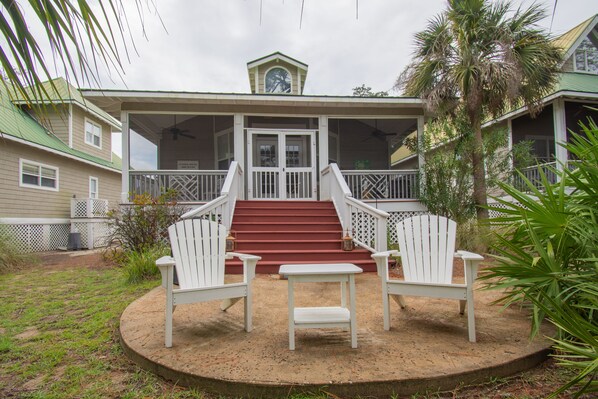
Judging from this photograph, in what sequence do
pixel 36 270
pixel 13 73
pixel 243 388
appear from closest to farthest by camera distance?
pixel 13 73 → pixel 243 388 → pixel 36 270

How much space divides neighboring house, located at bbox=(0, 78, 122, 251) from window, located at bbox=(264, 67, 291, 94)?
18.2 feet

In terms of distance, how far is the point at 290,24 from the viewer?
135 centimetres

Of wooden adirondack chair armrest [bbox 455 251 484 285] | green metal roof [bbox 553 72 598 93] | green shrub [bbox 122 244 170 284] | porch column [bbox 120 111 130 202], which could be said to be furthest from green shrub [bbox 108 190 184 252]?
green metal roof [bbox 553 72 598 93]

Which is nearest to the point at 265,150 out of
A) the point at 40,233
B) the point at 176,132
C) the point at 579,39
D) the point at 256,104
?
the point at 256,104

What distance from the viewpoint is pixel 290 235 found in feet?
22.2

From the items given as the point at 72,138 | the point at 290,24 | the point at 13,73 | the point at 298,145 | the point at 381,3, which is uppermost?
the point at 72,138

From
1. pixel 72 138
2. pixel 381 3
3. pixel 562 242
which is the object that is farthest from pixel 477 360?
pixel 72 138

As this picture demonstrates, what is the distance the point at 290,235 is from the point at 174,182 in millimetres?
3794

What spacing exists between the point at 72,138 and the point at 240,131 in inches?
343

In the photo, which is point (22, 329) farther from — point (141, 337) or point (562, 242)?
point (562, 242)

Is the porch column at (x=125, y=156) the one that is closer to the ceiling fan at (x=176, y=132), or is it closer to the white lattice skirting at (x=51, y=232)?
the ceiling fan at (x=176, y=132)

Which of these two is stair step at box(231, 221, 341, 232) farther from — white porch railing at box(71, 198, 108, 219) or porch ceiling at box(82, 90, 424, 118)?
white porch railing at box(71, 198, 108, 219)

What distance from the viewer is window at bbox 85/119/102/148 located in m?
14.4

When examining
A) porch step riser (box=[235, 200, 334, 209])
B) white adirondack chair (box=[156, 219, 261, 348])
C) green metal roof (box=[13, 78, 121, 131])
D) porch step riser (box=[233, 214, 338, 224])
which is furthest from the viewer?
porch step riser (box=[235, 200, 334, 209])
